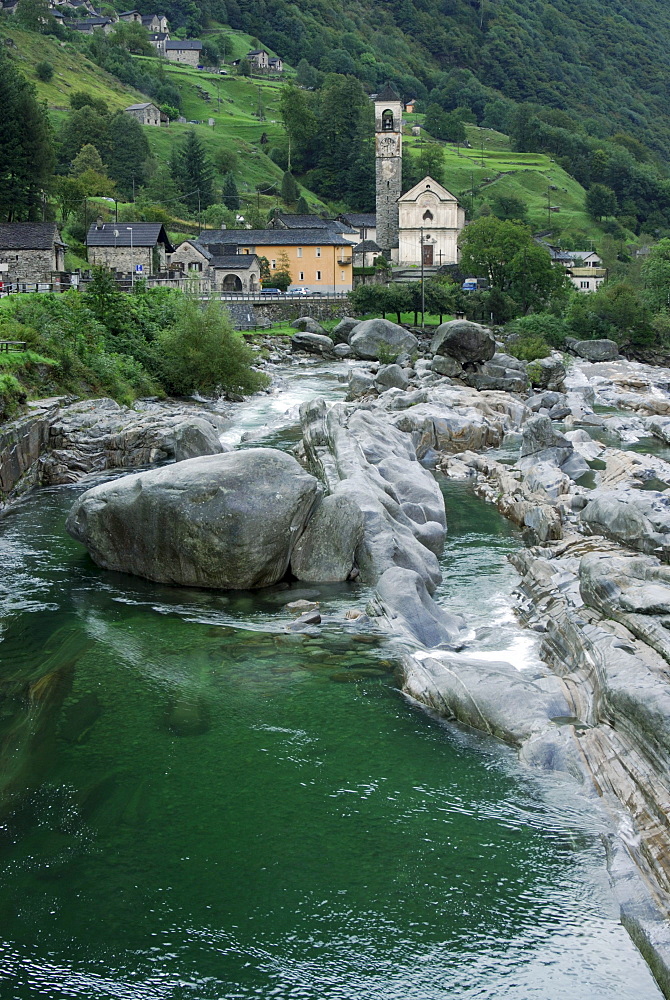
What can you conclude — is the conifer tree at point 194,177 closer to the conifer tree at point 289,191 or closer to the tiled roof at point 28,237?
the conifer tree at point 289,191

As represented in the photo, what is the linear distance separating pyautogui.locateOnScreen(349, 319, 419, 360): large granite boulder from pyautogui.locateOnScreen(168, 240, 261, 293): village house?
102ft

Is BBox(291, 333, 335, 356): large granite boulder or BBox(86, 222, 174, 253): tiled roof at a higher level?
BBox(86, 222, 174, 253): tiled roof

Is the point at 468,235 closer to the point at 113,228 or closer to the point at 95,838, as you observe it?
the point at 113,228

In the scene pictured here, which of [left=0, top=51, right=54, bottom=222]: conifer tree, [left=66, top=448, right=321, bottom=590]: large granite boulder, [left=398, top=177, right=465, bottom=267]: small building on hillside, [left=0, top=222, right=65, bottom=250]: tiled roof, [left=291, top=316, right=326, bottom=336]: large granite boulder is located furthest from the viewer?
[left=398, top=177, right=465, bottom=267]: small building on hillside

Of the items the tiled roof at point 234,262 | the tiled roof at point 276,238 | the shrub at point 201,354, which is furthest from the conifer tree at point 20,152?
the shrub at point 201,354

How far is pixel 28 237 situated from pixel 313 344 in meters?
23.4

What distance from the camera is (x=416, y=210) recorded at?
12862cm

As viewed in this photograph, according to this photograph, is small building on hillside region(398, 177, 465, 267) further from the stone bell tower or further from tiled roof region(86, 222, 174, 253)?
tiled roof region(86, 222, 174, 253)

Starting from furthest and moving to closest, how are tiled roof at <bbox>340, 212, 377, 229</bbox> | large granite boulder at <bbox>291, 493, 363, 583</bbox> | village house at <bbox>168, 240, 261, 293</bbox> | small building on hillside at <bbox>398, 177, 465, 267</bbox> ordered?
tiled roof at <bbox>340, 212, 377, 229</bbox>, small building on hillside at <bbox>398, 177, 465, 267</bbox>, village house at <bbox>168, 240, 261, 293</bbox>, large granite boulder at <bbox>291, 493, 363, 583</bbox>

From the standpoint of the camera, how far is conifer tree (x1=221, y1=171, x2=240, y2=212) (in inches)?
6006

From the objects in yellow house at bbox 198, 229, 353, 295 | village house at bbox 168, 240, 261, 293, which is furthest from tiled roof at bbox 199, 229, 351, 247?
village house at bbox 168, 240, 261, 293

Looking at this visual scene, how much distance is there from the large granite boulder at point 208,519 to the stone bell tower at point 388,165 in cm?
11224

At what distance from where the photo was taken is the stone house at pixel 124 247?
85.6 m

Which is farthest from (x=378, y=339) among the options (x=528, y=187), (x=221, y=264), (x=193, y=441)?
(x=528, y=187)
